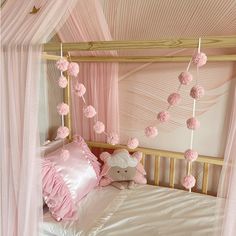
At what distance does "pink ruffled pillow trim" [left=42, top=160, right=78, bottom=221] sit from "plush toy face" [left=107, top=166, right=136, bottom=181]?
473 mm

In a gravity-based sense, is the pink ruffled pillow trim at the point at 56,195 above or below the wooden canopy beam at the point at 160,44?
below

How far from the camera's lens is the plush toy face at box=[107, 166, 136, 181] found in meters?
2.09

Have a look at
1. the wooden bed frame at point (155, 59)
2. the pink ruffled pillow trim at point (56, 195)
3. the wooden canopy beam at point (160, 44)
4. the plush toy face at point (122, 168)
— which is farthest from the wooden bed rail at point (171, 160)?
the wooden canopy beam at point (160, 44)

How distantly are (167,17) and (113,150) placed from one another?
3.86 feet

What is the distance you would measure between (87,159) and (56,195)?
0.46m

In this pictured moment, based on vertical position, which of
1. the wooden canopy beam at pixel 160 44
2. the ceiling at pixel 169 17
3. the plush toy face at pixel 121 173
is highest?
the ceiling at pixel 169 17

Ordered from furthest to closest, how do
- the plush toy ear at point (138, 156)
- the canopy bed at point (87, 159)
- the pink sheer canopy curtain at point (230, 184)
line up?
the plush toy ear at point (138, 156) → the canopy bed at point (87, 159) → the pink sheer canopy curtain at point (230, 184)

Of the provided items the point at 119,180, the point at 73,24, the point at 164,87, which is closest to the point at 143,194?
the point at 119,180

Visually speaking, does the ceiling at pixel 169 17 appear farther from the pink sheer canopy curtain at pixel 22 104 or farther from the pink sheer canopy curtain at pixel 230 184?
the pink sheer canopy curtain at pixel 230 184

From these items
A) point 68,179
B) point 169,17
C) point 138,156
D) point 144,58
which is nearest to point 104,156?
point 138,156

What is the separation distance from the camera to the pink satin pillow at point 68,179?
1.64 m

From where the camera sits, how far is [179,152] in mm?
2172

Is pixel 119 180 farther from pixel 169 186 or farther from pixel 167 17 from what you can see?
pixel 167 17

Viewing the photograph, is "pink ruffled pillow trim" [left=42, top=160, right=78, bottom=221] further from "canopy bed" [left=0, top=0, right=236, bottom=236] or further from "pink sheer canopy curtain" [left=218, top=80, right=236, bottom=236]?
"pink sheer canopy curtain" [left=218, top=80, right=236, bottom=236]
